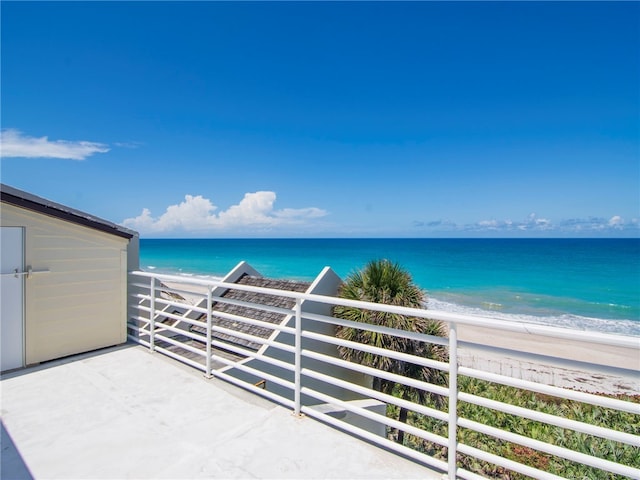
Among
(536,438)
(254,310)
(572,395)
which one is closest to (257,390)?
(572,395)

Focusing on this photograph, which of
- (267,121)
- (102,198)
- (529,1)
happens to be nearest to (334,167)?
(267,121)

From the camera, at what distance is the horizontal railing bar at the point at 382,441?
2.13 metres

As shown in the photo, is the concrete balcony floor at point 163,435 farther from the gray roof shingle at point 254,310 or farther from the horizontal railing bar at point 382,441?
the gray roof shingle at point 254,310

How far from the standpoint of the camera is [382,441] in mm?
2359

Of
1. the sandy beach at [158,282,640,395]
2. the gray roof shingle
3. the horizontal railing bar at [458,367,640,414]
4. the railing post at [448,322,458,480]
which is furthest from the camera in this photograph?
the sandy beach at [158,282,640,395]

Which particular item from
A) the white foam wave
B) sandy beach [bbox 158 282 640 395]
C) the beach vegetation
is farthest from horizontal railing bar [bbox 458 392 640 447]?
the white foam wave

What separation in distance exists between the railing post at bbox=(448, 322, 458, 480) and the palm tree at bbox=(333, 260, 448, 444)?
4.03 meters

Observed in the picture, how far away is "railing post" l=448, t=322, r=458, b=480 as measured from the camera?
1981 mm

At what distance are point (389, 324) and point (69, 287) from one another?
197 inches

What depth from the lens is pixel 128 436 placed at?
247cm

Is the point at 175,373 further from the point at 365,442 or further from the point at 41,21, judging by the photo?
the point at 41,21

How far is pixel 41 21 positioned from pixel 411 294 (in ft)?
28.9

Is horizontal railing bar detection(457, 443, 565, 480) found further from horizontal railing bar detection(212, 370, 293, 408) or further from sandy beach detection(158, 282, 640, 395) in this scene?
sandy beach detection(158, 282, 640, 395)

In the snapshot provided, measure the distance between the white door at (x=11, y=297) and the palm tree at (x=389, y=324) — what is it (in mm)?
4750
